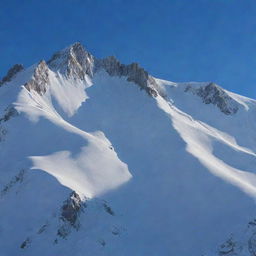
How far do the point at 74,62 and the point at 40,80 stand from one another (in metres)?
16.3

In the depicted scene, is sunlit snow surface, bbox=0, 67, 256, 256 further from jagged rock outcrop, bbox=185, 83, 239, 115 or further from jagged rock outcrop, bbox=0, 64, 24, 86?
jagged rock outcrop, bbox=185, 83, 239, 115

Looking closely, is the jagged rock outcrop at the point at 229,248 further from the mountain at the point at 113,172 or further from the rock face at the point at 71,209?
the rock face at the point at 71,209

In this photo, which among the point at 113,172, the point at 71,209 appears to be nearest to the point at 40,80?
the point at 113,172

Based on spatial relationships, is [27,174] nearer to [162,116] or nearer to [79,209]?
[79,209]

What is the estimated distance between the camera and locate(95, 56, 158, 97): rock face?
107m

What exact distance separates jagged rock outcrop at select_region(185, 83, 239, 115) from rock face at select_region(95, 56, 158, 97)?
12.9 m

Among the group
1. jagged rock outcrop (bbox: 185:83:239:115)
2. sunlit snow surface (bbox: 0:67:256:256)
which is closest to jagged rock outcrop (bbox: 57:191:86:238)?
sunlit snow surface (bbox: 0:67:256:256)

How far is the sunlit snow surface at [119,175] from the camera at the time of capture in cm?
5534

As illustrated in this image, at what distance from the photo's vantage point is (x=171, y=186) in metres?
67.5

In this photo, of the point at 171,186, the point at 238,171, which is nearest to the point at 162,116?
the point at 238,171

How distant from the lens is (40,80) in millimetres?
98750

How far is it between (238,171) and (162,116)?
21152 millimetres

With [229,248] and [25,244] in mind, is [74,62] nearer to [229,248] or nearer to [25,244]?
[25,244]

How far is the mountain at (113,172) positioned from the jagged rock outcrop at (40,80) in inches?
11.3
